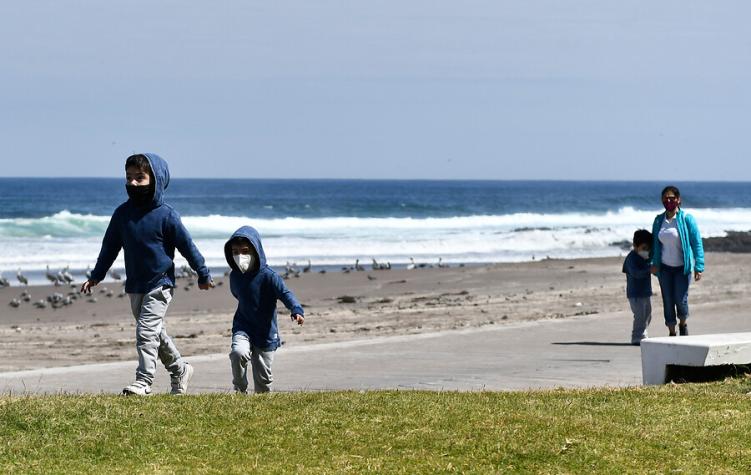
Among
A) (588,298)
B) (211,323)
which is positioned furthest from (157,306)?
(588,298)

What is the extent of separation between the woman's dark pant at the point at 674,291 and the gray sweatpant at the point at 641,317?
459 millimetres

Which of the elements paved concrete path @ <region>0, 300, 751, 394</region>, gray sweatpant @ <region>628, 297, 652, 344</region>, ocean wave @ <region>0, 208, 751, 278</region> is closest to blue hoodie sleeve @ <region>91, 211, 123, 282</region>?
paved concrete path @ <region>0, 300, 751, 394</region>

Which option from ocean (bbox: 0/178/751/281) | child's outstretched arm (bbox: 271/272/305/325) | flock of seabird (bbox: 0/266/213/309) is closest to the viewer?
child's outstretched arm (bbox: 271/272/305/325)

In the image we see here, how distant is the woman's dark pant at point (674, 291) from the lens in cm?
1330

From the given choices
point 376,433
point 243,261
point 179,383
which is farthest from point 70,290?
point 376,433

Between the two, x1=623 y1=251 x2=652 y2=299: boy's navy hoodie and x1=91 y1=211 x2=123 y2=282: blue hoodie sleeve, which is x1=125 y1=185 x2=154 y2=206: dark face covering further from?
x1=623 y1=251 x2=652 y2=299: boy's navy hoodie

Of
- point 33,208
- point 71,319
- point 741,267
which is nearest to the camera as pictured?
point 71,319

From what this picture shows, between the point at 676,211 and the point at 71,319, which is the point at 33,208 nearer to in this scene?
the point at 71,319

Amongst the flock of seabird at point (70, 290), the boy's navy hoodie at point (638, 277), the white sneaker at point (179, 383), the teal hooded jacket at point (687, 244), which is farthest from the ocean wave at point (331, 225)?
the white sneaker at point (179, 383)

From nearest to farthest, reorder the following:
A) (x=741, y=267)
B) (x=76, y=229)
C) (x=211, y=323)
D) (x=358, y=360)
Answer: (x=358, y=360), (x=211, y=323), (x=741, y=267), (x=76, y=229)

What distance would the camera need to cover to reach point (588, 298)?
22.2 meters

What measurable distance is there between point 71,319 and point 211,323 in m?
3.20

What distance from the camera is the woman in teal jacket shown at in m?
13.1

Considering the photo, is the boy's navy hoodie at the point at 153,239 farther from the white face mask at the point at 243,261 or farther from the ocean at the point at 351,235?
the ocean at the point at 351,235
